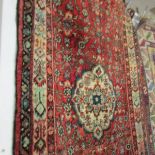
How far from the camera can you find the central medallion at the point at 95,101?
68.7 inches

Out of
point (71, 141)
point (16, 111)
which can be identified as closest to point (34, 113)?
point (16, 111)

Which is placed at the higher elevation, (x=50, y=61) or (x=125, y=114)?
(x=50, y=61)

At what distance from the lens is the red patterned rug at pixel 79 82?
4.75 ft

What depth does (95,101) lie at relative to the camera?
1.86 meters

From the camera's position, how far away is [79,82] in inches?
69.5

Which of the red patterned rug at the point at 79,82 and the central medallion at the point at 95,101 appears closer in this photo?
the red patterned rug at the point at 79,82

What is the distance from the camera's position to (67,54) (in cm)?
172

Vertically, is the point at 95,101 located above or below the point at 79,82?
below

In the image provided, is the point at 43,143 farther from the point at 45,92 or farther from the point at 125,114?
the point at 125,114

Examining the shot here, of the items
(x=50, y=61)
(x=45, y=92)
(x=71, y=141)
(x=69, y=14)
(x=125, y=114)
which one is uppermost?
(x=69, y=14)

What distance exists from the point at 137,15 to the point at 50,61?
1.33m

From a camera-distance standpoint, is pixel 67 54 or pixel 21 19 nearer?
pixel 21 19

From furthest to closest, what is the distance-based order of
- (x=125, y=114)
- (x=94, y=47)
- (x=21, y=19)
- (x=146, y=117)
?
(x=146, y=117), (x=125, y=114), (x=94, y=47), (x=21, y=19)

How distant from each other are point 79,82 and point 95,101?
0.21m
